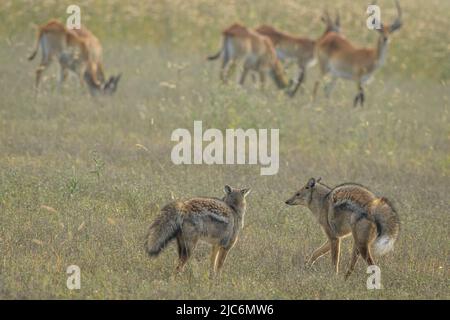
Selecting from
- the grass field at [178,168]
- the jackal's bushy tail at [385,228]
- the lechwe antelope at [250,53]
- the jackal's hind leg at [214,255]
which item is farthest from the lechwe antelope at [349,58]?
the jackal's bushy tail at [385,228]

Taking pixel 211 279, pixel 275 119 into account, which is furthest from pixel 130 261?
pixel 275 119

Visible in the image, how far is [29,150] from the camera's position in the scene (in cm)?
1299

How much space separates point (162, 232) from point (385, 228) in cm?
187

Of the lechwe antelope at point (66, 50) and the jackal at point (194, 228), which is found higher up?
the lechwe antelope at point (66, 50)

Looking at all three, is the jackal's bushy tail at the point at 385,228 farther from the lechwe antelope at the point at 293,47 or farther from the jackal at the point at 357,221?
the lechwe antelope at the point at 293,47

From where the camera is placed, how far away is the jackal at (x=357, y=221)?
8383 millimetres

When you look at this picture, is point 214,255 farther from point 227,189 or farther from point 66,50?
point 66,50

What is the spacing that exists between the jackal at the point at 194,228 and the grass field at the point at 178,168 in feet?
0.73

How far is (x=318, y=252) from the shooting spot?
921 cm

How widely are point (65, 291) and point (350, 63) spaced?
1290 centimetres

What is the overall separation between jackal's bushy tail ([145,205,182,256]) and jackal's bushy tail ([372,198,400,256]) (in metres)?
1.67

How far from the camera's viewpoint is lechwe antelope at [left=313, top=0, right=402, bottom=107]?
1938 cm

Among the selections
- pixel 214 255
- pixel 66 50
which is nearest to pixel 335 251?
pixel 214 255

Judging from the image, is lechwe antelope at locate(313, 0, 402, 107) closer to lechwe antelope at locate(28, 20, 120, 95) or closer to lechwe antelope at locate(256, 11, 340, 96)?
lechwe antelope at locate(256, 11, 340, 96)
